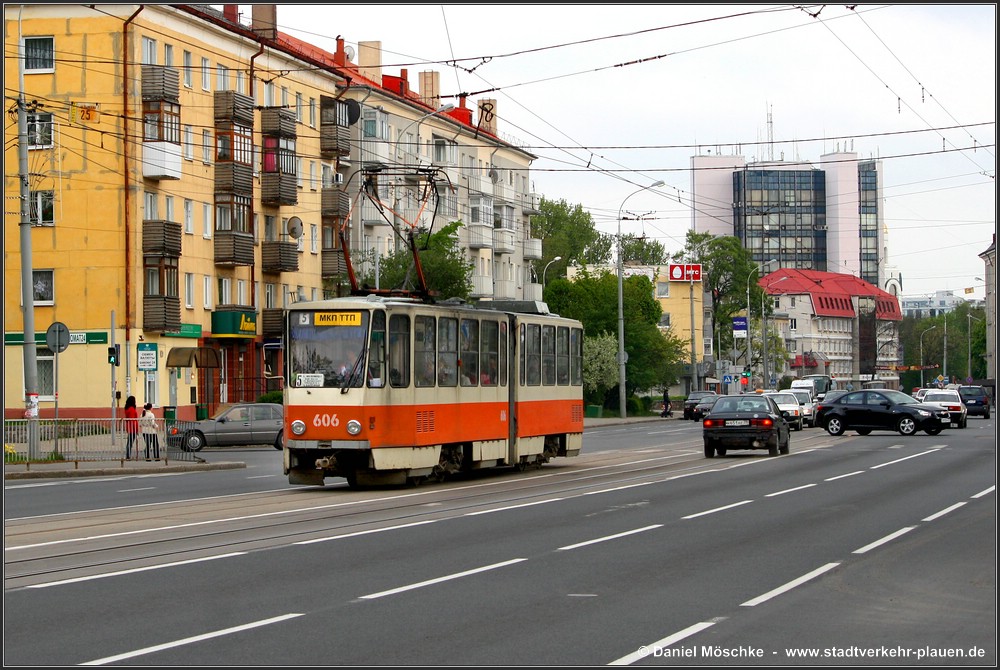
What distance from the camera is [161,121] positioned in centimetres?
5353

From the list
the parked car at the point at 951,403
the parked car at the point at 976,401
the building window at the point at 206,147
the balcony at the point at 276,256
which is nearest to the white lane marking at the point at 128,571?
the building window at the point at 206,147

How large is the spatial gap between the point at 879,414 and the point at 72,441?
87.8 feet

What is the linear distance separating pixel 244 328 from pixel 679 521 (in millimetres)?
44645

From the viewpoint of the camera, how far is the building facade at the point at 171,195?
5284 cm

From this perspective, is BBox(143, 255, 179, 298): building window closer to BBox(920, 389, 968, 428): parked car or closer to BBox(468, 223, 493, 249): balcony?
BBox(920, 389, 968, 428): parked car

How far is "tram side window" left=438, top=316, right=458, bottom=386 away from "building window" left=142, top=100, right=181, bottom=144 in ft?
101

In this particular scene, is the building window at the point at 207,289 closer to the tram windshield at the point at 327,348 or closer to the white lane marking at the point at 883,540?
the tram windshield at the point at 327,348

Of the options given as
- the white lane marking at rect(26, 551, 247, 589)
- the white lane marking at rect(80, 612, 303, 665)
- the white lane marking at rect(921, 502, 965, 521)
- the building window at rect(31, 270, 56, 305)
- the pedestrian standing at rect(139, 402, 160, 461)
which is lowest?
the white lane marking at rect(921, 502, 965, 521)

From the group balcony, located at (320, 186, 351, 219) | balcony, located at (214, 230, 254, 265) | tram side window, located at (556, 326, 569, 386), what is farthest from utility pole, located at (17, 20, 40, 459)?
balcony, located at (320, 186, 351, 219)

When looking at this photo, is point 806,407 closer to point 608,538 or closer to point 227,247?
point 227,247

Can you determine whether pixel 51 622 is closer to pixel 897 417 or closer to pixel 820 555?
pixel 820 555

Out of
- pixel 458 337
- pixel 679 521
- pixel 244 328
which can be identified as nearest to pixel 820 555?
pixel 679 521

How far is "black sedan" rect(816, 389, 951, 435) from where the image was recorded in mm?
47500

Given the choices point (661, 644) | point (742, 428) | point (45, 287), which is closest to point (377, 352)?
point (742, 428)
